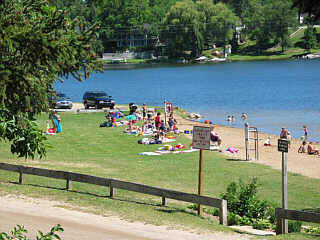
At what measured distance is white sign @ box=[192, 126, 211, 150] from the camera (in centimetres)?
1498

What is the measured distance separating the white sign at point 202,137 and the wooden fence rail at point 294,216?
114 inches

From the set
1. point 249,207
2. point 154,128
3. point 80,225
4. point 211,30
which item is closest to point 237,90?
point 154,128

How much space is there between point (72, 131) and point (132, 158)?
921 cm

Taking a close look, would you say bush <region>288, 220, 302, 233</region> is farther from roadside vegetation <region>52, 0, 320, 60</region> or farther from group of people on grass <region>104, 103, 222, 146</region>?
roadside vegetation <region>52, 0, 320, 60</region>

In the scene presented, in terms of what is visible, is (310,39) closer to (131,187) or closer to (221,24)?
(221,24)

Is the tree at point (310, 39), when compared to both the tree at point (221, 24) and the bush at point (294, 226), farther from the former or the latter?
the bush at point (294, 226)

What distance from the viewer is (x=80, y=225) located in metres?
13.4

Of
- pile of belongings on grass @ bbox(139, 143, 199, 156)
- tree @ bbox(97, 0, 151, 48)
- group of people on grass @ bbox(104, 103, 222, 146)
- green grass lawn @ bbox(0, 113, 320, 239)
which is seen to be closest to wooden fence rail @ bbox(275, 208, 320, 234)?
green grass lawn @ bbox(0, 113, 320, 239)

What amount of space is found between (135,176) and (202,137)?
7.49m

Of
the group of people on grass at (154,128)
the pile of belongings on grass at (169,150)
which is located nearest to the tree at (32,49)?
the pile of belongings on grass at (169,150)

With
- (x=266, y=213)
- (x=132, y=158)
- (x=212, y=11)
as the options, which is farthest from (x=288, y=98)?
(x=212, y=11)

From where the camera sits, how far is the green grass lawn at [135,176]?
49.0 feet

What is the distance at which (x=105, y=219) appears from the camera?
14023 mm

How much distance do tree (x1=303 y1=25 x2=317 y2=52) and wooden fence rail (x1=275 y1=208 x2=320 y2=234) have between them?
133 meters
